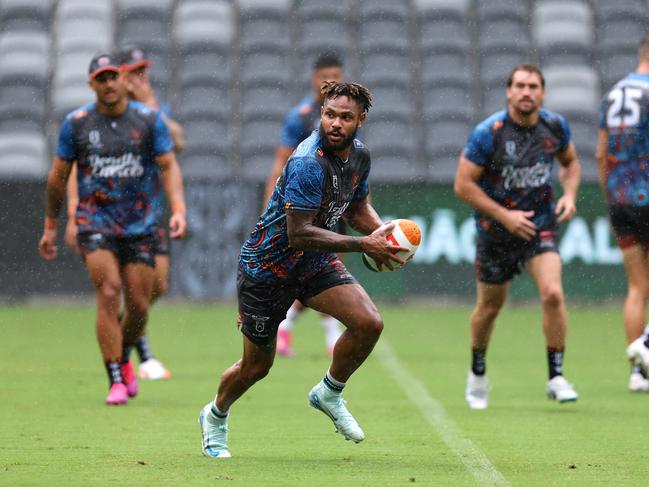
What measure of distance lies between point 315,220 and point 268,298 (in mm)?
459

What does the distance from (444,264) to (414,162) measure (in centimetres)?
344

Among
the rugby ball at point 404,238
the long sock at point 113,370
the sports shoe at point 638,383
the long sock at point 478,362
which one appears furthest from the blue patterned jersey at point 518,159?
the rugby ball at point 404,238

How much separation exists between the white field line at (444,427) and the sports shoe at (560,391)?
30.2 inches

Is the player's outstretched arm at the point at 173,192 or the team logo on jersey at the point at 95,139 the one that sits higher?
the team logo on jersey at the point at 95,139

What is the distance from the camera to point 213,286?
18422 mm

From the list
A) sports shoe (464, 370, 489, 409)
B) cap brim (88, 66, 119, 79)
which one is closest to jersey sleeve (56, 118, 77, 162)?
cap brim (88, 66, 119, 79)

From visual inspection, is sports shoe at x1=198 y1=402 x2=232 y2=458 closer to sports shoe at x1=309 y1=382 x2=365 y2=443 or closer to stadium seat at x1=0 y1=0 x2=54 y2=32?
sports shoe at x1=309 y1=382 x2=365 y2=443

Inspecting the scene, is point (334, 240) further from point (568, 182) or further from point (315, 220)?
point (568, 182)

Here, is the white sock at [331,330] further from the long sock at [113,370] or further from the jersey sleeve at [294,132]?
the long sock at [113,370]

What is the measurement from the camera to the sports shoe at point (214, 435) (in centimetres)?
713

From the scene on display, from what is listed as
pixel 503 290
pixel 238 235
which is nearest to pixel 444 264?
pixel 238 235

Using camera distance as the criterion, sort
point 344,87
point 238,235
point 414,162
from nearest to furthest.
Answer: point 344,87
point 238,235
point 414,162

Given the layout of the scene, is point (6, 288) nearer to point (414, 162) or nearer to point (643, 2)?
point (414, 162)

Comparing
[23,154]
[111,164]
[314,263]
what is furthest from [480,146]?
[23,154]
